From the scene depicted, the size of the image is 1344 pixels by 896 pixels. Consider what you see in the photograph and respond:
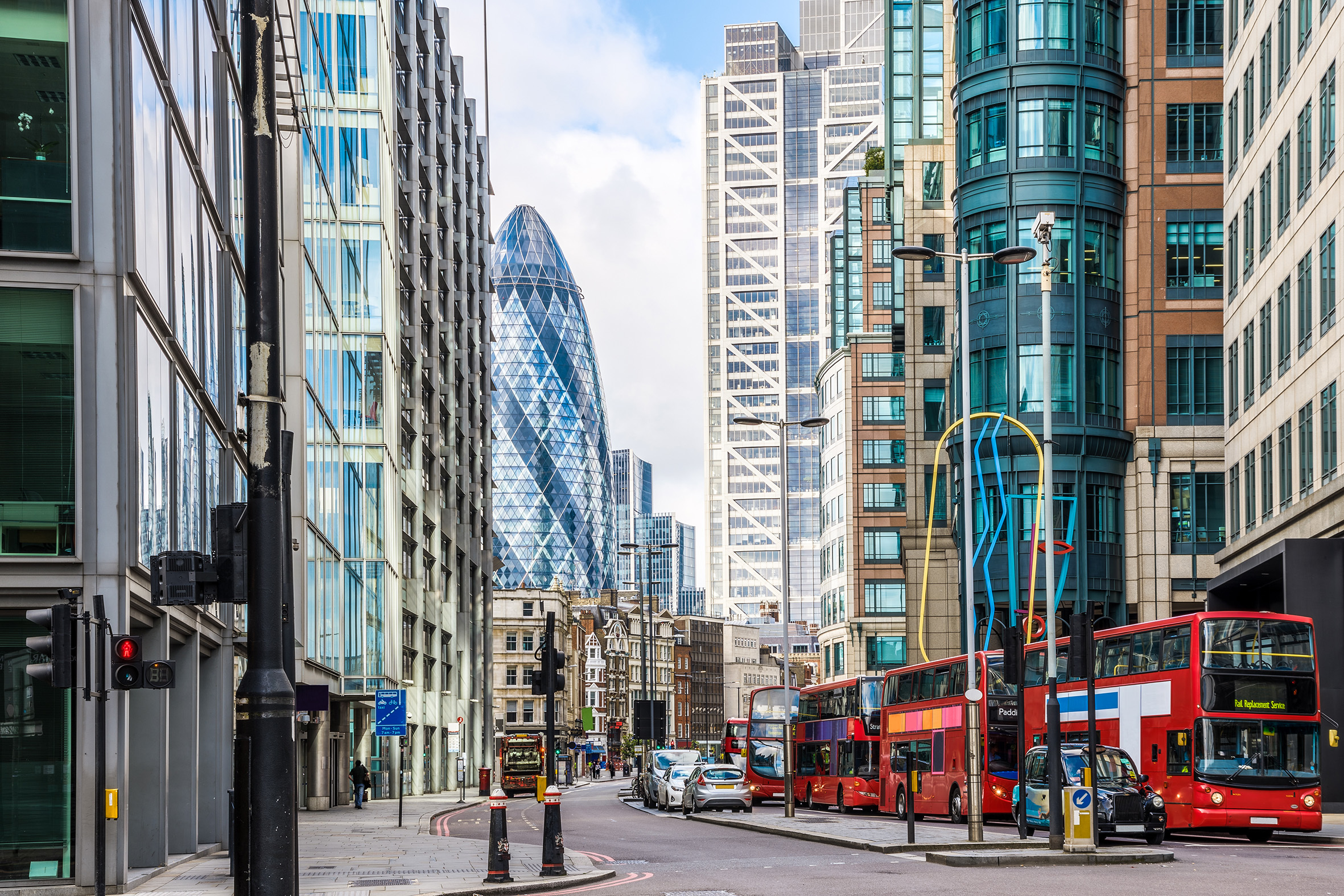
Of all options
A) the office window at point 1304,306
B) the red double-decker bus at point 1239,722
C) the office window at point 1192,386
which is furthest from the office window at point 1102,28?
the red double-decker bus at point 1239,722

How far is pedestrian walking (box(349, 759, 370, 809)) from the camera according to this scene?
183ft

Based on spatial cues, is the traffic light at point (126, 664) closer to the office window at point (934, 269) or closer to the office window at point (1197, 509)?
the office window at point (1197, 509)

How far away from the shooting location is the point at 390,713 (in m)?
41.4

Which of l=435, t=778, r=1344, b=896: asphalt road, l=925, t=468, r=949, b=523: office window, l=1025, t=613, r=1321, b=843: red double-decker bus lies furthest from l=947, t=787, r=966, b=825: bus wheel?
l=925, t=468, r=949, b=523: office window

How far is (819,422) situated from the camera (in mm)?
55031

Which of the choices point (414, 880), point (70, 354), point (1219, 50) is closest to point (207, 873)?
point (414, 880)

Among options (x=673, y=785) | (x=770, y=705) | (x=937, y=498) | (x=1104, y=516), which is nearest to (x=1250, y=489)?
(x=1104, y=516)

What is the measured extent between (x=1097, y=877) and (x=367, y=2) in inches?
1846

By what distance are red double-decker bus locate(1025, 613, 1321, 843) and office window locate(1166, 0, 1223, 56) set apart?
110 ft

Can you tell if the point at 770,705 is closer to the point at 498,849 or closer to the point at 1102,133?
the point at 1102,133

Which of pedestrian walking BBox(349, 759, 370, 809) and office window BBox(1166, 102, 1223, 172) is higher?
office window BBox(1166, 102, 1223, 172)

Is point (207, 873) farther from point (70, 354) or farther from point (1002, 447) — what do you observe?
point (1002, 447)

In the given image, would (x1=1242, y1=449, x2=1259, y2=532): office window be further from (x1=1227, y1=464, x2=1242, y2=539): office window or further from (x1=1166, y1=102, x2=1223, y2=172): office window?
(x1=1166, y1=102, x2=1223, y2=172): office window

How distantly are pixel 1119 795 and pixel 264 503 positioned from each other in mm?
20370
